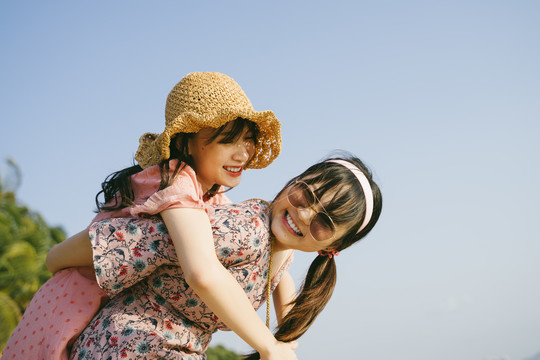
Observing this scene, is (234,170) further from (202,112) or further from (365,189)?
(365,189)

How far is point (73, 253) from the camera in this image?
8.86 ft

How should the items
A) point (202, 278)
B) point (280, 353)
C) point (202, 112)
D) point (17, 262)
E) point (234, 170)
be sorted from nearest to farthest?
1. point (202, 278)
2. point (280, 353)
3. point (202, 112)
4. point (234, 170)
5. point (17, 262)

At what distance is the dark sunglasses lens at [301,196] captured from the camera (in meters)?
Answer: 2.60

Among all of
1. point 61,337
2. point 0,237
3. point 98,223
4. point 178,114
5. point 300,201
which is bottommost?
point 0,237

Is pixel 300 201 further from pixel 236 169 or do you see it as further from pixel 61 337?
pixel 61 337

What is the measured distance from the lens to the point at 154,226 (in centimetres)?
249

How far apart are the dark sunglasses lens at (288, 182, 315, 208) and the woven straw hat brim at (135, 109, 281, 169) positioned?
0.51 m

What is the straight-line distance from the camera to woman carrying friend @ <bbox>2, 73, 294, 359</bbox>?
2297 millimetres

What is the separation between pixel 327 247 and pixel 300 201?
327 mm

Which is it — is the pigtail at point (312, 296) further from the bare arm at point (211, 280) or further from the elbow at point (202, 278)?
the elbow at point (202, 278)

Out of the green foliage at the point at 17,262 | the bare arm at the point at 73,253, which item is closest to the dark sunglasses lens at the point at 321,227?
the bare arm at the point at 73,253

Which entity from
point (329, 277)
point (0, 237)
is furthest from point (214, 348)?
point (329, 277)

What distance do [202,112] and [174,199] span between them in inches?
25.8

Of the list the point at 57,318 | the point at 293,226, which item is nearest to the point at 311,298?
the point at 293,226
